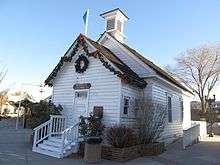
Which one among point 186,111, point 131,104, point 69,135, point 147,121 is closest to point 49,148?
point 69,135

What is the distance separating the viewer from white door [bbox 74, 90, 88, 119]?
14867 millimetres

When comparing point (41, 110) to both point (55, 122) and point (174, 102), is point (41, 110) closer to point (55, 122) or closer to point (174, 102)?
point (55, 122)

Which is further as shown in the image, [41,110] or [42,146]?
[41,110]

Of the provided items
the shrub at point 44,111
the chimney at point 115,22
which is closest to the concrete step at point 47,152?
the shrub at point 44,111

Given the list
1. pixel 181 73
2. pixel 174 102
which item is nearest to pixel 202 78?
pixel 181 73

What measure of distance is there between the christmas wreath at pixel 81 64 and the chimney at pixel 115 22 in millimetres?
4681

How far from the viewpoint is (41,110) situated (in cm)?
1568

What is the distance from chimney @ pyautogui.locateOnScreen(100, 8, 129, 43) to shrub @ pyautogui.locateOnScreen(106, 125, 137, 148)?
886cm

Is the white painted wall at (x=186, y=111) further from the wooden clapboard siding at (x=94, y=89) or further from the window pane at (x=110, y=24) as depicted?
the wooden clapboard siding at (x=94, y=89)

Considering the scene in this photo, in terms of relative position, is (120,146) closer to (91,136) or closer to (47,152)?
(91,136)

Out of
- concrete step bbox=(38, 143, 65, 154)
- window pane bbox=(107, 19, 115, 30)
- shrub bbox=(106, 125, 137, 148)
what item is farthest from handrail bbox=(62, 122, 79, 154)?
window pane bbox=(107, 19, 115, 30)

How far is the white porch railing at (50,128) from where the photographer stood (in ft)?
44.9

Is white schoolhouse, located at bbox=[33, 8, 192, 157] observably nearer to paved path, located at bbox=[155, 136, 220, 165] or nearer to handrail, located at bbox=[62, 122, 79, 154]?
handrail, located at bbox=[62, 122, 79, 154]

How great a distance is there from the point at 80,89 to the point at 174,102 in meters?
8.20
